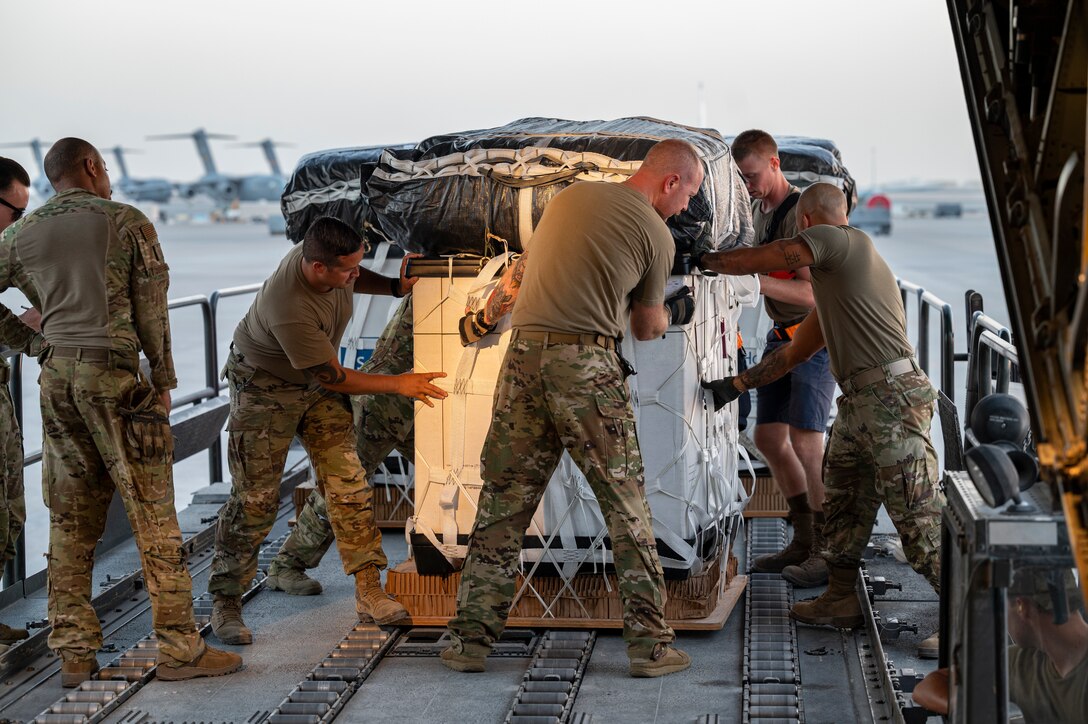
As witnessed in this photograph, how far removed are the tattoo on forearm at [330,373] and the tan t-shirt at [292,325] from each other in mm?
34

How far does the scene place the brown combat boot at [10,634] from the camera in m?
4.97

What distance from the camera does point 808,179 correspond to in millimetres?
7805

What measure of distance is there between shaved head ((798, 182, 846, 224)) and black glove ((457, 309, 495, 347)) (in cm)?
140

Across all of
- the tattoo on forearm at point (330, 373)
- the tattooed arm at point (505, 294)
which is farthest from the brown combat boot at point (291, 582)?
the tattooed arm at point (505, 294)

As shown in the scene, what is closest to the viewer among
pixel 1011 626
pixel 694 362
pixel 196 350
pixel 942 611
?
pixel 1011 626

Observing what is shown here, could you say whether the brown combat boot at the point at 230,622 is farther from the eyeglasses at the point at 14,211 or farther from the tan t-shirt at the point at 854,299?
the tan t-shirt at the point at 854,299

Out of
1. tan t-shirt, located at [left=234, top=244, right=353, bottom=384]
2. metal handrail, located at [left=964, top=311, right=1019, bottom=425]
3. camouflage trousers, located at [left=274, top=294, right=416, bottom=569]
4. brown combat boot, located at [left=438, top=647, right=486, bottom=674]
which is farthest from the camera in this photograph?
camouflage trousers, located at [left=274, top=294, right=416, bottom=569]

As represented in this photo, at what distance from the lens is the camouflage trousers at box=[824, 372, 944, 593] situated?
481cm

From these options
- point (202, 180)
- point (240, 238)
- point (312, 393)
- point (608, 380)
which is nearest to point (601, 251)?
point (608, 380)

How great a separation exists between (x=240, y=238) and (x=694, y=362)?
4887 centimetres

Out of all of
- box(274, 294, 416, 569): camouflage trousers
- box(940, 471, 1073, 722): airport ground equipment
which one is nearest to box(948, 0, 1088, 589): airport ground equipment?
box(940, 471, 1073, 722): airport ground equipment

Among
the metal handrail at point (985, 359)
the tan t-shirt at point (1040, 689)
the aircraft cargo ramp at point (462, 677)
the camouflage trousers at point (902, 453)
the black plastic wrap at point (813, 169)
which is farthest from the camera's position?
the black plastic wrap at point (813, 169)

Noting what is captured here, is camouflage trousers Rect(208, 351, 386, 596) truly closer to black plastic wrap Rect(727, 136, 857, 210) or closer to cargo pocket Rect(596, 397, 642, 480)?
cargo pocket Rect(596, 397, 642, 480)

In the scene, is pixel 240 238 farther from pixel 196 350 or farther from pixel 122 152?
pixel 122 152
